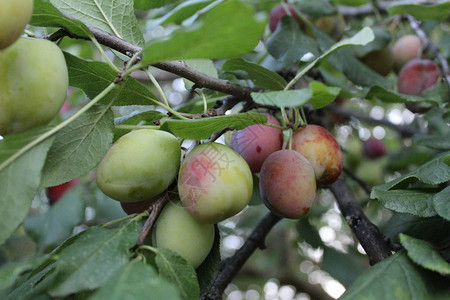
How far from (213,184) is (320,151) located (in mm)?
270

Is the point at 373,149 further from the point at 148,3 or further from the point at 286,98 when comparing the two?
the point at 286,98

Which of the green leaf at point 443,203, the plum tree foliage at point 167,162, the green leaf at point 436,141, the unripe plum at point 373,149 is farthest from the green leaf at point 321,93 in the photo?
the unripe plum at point 373,149

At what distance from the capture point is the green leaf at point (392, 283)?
58 centimetres

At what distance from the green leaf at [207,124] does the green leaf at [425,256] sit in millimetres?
289

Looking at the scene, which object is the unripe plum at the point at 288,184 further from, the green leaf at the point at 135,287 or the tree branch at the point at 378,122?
the tree branch at the point at 378,122

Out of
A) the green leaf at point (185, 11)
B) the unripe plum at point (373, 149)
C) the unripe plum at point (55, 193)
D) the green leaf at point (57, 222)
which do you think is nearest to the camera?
the green leaf at point (185, 11)

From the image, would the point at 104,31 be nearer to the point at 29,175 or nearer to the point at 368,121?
the point at 29,175

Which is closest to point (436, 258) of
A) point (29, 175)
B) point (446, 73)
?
point (29, 175)

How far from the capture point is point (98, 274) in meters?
0.55

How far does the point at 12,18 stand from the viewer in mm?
507

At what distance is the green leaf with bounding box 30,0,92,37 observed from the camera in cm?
64

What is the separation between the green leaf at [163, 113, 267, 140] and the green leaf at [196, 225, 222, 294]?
0.20 metres

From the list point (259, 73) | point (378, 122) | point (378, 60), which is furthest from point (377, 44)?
point (259, 73)

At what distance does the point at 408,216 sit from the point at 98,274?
2.08ft
